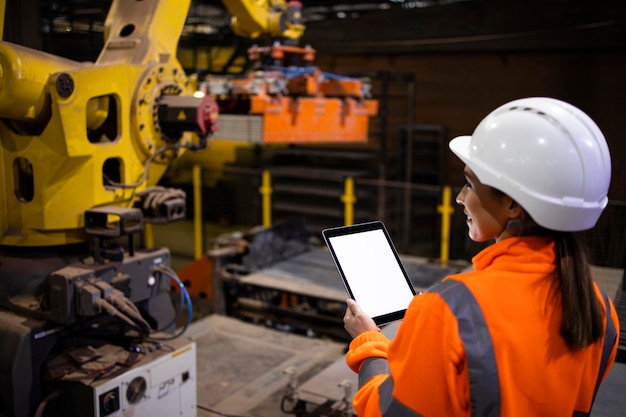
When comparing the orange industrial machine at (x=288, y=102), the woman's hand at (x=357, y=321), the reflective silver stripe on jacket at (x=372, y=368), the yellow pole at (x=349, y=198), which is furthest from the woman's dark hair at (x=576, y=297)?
the yellow pole at (x=349, y=198)

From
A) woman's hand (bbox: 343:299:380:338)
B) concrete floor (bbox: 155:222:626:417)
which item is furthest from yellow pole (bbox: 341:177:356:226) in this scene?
woman's hand (bbox: 343:299:380:338)

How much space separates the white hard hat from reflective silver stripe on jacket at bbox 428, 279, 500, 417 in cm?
30

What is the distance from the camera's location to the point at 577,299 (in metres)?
1.56

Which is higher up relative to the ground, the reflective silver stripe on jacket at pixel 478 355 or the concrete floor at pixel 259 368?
the reflective silver stripe on jacket at pixel 478 355

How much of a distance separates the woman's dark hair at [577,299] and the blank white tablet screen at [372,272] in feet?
2.40

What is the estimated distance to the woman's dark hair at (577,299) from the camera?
155 centimetres

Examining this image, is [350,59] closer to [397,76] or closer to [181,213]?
[397,76]

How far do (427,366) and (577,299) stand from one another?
40cm

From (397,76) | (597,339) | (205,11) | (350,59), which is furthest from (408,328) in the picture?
(205,11)

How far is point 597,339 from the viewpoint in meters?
1.64

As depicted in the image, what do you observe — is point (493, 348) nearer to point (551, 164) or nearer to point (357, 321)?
point (551, 164)

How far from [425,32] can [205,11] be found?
14.1ft

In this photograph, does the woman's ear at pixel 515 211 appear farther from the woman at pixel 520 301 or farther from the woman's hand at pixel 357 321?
the woman's hand at pixel 357 321

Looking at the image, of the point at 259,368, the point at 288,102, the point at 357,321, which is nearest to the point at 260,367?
the point at 259,368
